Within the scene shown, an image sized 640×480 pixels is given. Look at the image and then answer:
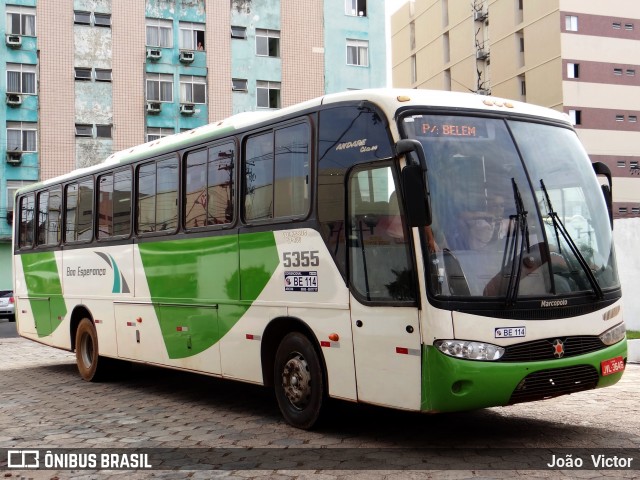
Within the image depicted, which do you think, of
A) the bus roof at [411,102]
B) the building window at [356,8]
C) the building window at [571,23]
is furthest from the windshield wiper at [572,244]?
the building window at [571,23]

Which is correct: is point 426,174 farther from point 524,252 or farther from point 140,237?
point 140,237

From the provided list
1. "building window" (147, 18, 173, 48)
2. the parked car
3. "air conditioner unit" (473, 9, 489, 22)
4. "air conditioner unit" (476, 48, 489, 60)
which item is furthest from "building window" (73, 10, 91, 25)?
"air conditioner unit" (473, 9, 489, 22)

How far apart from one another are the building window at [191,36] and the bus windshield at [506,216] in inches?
1598

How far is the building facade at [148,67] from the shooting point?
44.2 metres

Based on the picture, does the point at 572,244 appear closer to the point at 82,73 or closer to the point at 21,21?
the point at 82,73

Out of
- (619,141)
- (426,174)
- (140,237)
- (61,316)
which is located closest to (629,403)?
(426,174)

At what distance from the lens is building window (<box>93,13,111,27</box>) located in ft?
149

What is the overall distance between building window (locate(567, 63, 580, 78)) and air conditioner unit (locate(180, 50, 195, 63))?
93.1ft

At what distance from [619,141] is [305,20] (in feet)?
91.1

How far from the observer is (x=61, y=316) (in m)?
15.3

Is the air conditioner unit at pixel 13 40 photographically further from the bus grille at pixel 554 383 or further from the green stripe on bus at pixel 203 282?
the bus grille at pixel 554 383

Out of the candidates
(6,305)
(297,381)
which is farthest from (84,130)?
(297,381)

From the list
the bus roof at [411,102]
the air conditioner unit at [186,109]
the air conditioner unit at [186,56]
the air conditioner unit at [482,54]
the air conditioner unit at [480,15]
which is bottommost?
the bus roof at [411,102]

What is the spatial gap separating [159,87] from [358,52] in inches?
446
